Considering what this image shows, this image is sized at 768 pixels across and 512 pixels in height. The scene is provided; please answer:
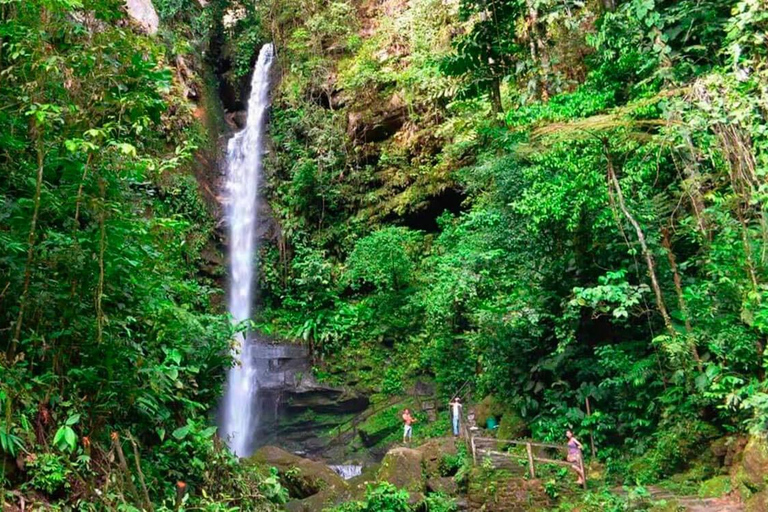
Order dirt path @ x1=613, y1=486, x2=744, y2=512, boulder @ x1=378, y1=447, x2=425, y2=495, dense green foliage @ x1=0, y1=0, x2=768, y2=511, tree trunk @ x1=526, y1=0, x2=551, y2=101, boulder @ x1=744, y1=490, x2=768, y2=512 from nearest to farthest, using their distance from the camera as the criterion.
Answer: dense green foliage @ x1=0, y1=0, x2=768, y2=511 < boulder @ x1=744, y1=490, x2=768, y2=512 < dirt path @ x1=613, y1=486, x2=744, y2=512 < boulder @ x1=378, y1=447, x2=425, y2=495 < tree trunk @ x1=526, y1=0, x2=551, y2=101

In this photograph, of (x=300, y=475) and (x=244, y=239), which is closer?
(x=300, y=475)

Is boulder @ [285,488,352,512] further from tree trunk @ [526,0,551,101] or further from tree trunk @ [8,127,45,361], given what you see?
tree trunk @ [526,0,551,101]

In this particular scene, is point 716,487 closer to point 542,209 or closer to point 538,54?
point 542,209

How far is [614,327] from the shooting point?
32.3 ft

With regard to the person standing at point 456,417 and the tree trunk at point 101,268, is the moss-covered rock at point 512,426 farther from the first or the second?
the tree trunk at point 101,268

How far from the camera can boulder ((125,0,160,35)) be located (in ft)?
49.0

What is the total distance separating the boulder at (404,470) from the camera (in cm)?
859

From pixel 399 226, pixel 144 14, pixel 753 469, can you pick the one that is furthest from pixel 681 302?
pixel 144 14

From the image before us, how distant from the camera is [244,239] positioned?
54.7 ft

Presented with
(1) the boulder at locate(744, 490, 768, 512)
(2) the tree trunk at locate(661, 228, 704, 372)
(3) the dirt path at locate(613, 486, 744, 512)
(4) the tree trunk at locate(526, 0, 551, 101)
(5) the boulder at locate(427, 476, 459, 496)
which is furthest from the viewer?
(4) the tree trunk at locate(526, 0, 551, 101)

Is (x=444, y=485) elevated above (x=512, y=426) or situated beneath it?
situated beneath

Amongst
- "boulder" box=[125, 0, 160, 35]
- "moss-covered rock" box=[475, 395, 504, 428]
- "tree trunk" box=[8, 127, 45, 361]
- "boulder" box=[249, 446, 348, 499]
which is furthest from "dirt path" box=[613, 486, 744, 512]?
"boulder" box=[125, 0, 160, 35]

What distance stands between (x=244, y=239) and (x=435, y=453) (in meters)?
9.71

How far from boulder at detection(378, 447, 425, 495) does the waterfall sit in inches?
208
